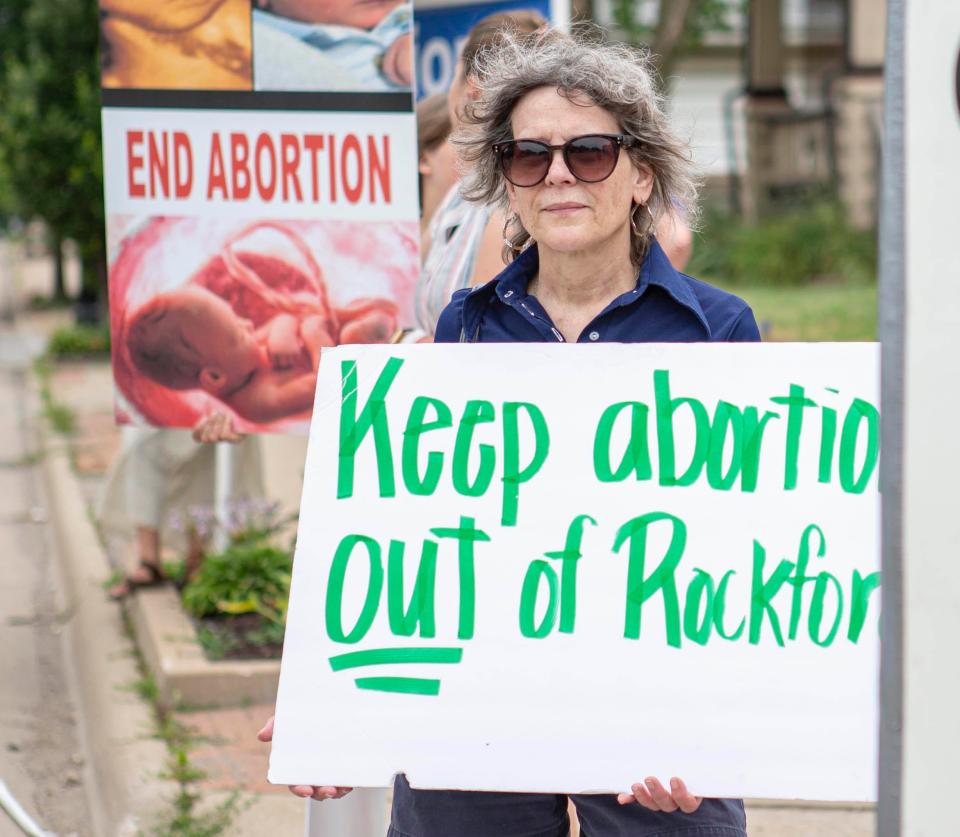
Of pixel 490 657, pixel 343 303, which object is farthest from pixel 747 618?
pixel 343 303

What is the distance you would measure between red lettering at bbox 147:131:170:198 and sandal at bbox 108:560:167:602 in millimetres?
2874

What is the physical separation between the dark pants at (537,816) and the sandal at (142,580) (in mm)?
3997

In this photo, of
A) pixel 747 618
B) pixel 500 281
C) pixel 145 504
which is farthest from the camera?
pixel 145 504

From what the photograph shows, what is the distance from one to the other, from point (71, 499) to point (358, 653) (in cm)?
694

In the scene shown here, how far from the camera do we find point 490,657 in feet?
7.19

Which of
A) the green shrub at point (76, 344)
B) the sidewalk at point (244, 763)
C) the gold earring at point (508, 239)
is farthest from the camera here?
the green shrub at point (76, 344)

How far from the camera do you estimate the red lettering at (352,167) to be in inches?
143

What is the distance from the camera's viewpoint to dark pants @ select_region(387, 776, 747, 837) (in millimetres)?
2268

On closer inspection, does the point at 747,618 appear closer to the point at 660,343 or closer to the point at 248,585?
the point at 660,343

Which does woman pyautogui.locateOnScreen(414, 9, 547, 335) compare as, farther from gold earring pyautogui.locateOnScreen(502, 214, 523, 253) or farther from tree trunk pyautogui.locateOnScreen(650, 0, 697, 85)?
tree trunk pyautogui.locateOnScreen(650, 0, 697, 85)

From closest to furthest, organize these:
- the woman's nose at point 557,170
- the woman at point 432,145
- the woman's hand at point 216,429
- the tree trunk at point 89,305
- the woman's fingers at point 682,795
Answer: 1. the woman's fingers at point 682,795
2. the woman's nose at point 557,170
3. the woman's hand at point 216,429
4. the woman at point 432,145
5. the tree trunk at point 89,305

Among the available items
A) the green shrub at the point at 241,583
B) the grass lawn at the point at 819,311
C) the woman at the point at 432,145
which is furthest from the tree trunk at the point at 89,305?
the woman at the point at 432,145

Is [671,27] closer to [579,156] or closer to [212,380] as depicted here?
[212,380]

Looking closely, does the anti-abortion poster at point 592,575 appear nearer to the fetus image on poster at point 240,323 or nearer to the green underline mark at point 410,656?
the green underline mark at point 410,656
